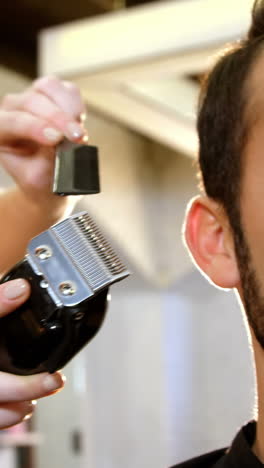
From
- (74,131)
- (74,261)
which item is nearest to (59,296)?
(74,261)

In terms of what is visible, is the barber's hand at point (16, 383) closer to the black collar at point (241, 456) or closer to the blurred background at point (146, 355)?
the black collar at point (241, 456)

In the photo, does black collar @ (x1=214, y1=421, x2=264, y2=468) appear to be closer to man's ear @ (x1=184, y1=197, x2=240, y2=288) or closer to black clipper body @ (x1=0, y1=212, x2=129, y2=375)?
man's ear @ (x1=184, y1=197, x2=240, y2=288)

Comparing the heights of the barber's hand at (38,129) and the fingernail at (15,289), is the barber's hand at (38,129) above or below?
above

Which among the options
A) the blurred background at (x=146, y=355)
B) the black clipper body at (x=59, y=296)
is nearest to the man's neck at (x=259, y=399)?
the black clipper body at (x=59, y=296)

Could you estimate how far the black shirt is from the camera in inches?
41.2

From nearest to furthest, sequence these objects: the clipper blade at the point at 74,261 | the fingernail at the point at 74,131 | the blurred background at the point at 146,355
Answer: the clipper blade at the point at 74,261, the fingernail at the point at 74,131, the blurred background at the point at 146,355

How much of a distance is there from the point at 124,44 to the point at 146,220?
5.73 ft

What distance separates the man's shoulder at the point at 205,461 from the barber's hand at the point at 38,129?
0.43 m

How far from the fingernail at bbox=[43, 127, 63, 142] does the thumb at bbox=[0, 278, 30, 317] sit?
0.24 meters

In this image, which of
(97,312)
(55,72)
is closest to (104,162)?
(55,72)

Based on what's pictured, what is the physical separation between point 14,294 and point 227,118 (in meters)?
0.47

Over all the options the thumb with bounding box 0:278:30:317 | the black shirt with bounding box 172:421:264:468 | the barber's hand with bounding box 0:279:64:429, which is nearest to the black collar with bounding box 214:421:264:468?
the black shirt with bounding box 172:421:264:468

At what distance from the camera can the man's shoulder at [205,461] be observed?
→ 3.76 feet

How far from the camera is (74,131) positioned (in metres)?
1.01
